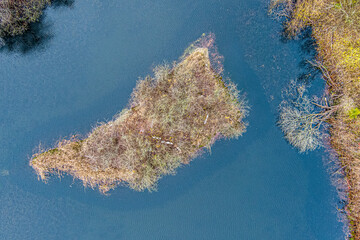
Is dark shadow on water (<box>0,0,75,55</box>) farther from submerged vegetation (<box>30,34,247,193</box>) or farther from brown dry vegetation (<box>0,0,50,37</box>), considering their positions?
submerged vegetation (<box>30,34,247,193</box>)

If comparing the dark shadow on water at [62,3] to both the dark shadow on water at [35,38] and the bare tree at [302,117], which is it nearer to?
the dark shadow on water at [35,38]

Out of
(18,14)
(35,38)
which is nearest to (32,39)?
(35,38)

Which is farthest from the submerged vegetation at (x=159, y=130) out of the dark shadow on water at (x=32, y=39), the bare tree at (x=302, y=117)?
the dark shadow on water at (x=32, y=39)

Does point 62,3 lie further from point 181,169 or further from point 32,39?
point 181,169

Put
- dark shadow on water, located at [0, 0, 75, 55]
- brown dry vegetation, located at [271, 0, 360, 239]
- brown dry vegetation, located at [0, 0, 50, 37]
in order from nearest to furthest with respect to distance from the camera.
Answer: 1. brown dry vegetation, located at [271, 0, 360, 239]
2. brown dry vegetation, located at [0, 0, 50, 37]
3. dark shadow on water, located at [0, 0, 75, 55]

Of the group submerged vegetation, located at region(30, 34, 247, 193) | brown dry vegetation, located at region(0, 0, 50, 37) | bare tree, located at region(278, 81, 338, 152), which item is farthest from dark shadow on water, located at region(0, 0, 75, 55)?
bare tree, located at region(278, 81, 338, 152)

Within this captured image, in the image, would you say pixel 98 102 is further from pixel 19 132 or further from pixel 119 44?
pixel 19 132
